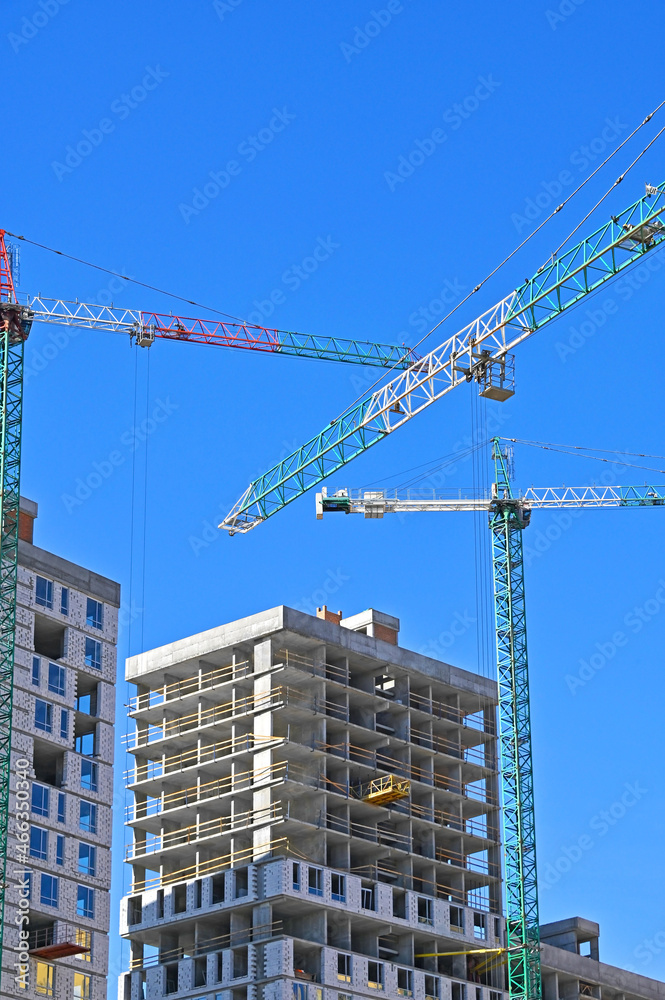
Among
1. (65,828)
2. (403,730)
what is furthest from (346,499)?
(65,828)

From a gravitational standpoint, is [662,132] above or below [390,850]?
above

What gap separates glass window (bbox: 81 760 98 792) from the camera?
131m

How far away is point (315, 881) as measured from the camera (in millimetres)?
136750

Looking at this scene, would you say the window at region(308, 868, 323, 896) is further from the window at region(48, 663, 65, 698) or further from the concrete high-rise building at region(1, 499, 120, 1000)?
the window at region(48, 663, 65, 698)

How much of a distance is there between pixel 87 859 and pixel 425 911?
1075 inches

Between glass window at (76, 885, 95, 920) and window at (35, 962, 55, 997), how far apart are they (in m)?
4.71

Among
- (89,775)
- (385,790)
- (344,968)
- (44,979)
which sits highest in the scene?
(385,790)

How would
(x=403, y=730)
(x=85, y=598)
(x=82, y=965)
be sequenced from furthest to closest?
1. (x=403, y=730)
2. (x=85, y=598)
3. (x=82, y=965)

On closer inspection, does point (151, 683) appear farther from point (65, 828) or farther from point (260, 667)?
point (65, 828)

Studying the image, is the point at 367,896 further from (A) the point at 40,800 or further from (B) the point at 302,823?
(A) the point at 40,800

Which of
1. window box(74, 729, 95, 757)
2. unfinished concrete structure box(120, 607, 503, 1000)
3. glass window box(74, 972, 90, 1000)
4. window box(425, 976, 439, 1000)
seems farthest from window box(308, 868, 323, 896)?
glass window box(74, 972, 90, 1000)

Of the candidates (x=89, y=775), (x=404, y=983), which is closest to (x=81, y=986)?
(x=89, y=775)

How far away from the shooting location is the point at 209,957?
446ft

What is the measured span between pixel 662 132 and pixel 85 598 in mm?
47695
